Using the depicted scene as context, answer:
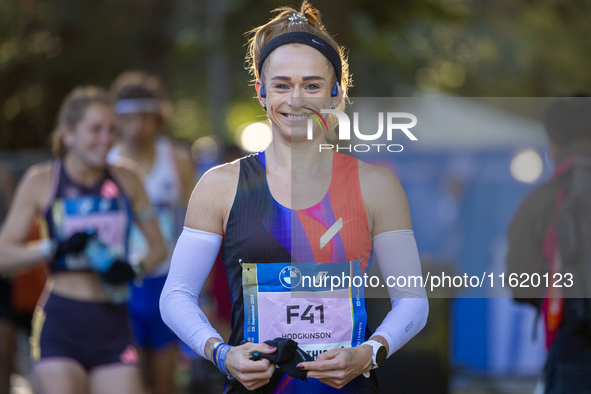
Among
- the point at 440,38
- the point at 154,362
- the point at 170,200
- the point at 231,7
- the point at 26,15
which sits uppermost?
the point at 26,15

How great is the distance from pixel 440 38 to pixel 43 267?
589 cm

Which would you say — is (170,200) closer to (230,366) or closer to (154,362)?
(154,362)

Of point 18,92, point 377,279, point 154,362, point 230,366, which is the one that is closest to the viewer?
point 230,366

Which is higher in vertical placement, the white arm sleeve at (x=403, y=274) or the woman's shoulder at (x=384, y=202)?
the woman's shoulder at (x=384, y=202)

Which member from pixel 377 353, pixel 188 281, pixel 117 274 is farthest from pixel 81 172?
pixel 377 353

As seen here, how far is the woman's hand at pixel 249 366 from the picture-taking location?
1918 millimetres

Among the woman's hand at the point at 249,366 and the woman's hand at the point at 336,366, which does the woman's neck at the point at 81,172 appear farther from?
the woman's hand at the point at 336,366

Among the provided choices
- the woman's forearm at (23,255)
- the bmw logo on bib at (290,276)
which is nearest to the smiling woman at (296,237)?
the bmw logo on bib at (290,276)

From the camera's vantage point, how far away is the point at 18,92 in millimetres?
11367

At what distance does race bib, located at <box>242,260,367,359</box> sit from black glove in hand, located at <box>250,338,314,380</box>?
5.2 inches

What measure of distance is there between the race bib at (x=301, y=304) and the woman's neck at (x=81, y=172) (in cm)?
200

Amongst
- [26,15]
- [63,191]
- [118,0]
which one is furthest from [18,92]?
[63,191]

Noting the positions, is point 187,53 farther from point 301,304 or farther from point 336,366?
point 336,366

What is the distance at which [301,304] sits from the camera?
2.10 m
